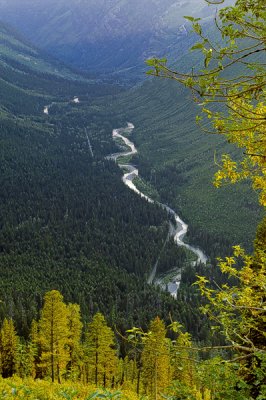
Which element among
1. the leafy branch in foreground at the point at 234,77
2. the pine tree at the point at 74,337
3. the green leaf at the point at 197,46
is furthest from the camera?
the pine tree at the point at 74,337

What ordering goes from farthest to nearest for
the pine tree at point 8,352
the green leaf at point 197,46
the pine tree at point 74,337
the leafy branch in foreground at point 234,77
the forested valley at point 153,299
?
the pine tree at point 74,337 < the pine tree at point 8,352 < the forested valley at point 153,299 < the leafy branch in foreground at point 234,77 < the green leaf at point 197,46

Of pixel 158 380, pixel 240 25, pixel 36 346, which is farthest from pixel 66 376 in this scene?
pixel 240 25

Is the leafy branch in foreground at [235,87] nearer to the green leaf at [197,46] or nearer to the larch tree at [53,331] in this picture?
the green leaf at [197,46]

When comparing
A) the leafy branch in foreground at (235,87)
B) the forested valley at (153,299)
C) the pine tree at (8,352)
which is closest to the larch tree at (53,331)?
the forested valley at (153,299)

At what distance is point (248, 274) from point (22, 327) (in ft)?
274

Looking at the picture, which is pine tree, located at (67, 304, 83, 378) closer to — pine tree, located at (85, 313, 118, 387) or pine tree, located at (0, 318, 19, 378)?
pine tree, located at (85, 313, 118, 387)

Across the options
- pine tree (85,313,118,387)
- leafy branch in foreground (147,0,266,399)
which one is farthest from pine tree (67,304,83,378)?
leafy branch in foreground (147,0,266,399)

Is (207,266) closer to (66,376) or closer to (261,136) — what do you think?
(66,376)

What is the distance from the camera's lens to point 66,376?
6619cm

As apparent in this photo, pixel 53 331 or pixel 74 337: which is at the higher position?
pixel 74 337

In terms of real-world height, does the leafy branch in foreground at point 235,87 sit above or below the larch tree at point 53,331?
below

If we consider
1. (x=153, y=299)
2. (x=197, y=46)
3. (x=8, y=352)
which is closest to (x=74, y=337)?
(x=8, y=352)

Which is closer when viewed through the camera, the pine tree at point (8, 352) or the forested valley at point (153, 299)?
the forested valley at point (153, 299)

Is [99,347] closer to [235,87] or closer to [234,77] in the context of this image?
[235,87]
